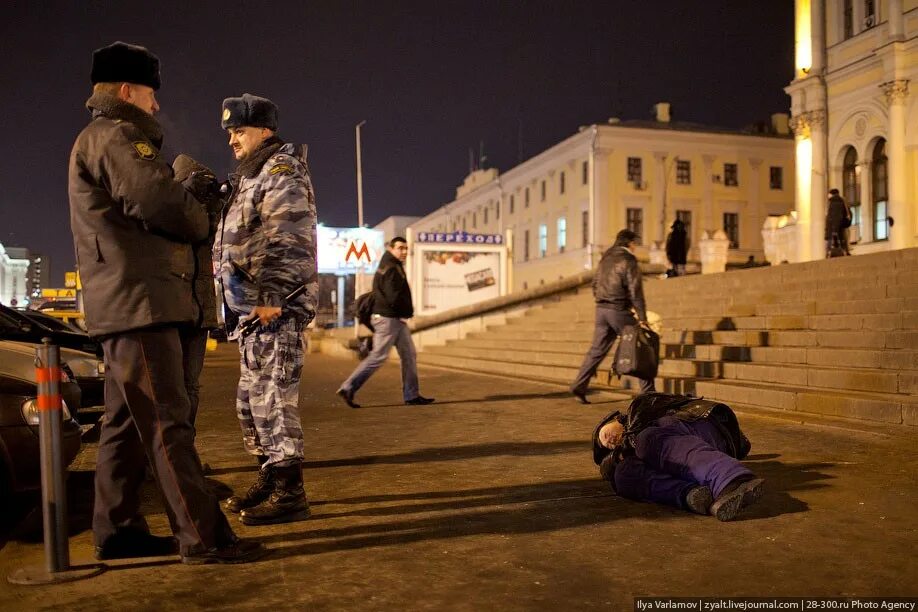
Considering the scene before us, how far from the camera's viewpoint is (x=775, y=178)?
56.3 meters

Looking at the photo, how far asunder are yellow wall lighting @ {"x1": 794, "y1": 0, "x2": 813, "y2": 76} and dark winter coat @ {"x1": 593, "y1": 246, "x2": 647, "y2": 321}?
946 inches

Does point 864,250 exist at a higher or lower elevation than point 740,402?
higher

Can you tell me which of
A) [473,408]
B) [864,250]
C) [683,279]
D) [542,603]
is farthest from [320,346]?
[542,603]

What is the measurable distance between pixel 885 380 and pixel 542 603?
6.24m

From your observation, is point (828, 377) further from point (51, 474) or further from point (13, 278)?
point (13, 278)

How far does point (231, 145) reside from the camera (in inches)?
185

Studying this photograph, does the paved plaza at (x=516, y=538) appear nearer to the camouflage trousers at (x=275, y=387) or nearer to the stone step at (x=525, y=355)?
the camouflage trousers at (x=275, y=387)

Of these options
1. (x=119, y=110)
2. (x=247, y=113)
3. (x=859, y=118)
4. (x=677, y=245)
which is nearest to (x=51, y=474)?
(x=119, y=110)

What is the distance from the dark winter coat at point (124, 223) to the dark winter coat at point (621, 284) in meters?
6.43

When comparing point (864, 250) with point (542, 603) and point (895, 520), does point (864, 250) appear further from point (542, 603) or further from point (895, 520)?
point (542, 603)

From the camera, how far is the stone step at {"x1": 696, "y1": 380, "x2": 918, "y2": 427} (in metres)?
7.29

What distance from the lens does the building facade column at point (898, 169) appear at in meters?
25.0

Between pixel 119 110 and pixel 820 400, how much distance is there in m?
6.81

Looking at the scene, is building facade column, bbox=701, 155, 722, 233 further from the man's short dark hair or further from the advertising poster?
the man's short dark hair
